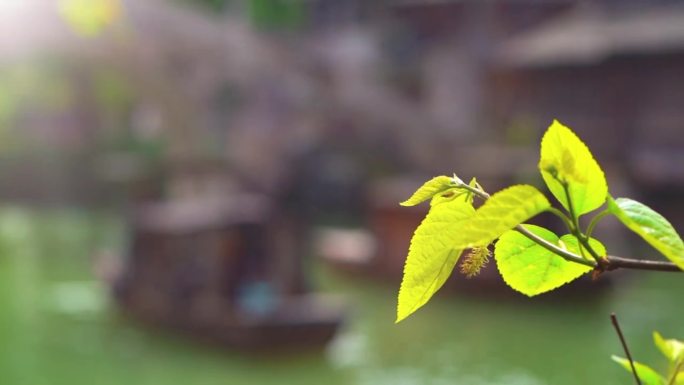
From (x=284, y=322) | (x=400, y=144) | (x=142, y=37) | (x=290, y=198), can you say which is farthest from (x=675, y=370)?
(x=290, y=198)

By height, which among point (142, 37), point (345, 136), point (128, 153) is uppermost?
point (142, 37)

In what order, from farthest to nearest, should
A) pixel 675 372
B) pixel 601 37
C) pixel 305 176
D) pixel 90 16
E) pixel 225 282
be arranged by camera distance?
pixel 305 176
pixel 601 37
pixel 90 16
pixel 225 282
pixel 675 372

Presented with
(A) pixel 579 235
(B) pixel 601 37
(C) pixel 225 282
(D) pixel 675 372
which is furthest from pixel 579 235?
(B) pixel 601 37

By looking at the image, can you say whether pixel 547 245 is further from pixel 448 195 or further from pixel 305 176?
pixel 305 176

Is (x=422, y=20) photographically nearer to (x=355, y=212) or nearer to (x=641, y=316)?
(x=355, y=212)

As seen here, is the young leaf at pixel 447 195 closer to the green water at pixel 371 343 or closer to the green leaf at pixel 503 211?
the green leaf at pixel 503 211
